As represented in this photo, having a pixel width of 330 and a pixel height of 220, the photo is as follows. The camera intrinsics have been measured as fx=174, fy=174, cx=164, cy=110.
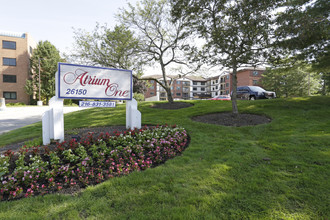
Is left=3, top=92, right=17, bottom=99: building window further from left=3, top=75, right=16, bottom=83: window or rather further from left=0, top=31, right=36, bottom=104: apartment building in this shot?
left=3, top=75, right=16, bottom=83: window

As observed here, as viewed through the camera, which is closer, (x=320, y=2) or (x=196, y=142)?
(x=196, y=142)

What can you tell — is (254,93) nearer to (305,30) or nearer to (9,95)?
(305,30)

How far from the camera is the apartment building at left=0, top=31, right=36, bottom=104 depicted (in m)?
32.8

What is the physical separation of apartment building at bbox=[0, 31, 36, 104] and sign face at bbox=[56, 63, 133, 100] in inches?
1474

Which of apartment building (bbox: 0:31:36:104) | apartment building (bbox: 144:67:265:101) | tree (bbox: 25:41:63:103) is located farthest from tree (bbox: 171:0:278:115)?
apartment building (bbox: 144:67:265:101)

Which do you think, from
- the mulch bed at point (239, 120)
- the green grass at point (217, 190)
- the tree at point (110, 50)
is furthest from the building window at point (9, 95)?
the green grass at point (217, 190)

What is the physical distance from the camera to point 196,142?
5.74 metres

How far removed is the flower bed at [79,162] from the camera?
333 cm

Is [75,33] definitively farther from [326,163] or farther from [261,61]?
[326,163]

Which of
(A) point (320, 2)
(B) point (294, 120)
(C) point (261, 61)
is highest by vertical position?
(A) point (320, 2)

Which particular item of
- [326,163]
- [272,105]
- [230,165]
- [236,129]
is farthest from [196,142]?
[272,105]

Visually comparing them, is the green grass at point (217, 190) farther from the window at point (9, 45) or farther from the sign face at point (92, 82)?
the window at point (9, 45)

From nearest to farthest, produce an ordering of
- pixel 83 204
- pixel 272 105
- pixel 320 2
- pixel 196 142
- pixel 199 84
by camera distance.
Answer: pixel 83 204 → pixel 196 142 → pixel 320 2 → pixel 272 105 → pixel 199 84

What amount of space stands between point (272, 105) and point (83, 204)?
1142 centimetres
